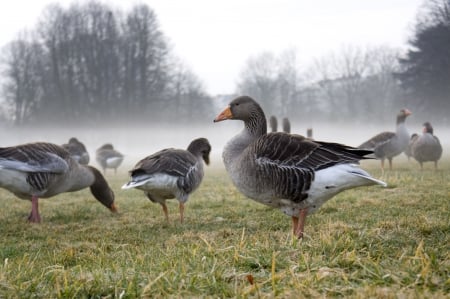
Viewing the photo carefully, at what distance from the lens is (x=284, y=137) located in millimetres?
5324

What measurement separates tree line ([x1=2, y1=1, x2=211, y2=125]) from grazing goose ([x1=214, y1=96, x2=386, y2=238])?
41880 mm

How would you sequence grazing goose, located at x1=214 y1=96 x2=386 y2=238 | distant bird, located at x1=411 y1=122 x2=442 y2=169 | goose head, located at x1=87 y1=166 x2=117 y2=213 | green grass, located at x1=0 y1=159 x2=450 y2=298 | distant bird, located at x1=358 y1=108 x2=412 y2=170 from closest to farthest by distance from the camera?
1. green grass, located at x1=0 y1=159 x2=450 y2=298
2. grazing goose, located at x1=214 y1=96 x2=386 y2=238
3. goose head, located at x1=87 y1=166 x2=117 y2=213
4. distant bird, located at x1=411 y1=122 x2=442 y2=169
5. distant bird, located at x1=358 y1=108 x2=412 y2=170

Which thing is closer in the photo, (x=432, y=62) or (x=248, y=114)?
(x=248, y=114)

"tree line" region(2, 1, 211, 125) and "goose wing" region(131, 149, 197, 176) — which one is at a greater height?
"tree line" region(2, 1, 211, 125)

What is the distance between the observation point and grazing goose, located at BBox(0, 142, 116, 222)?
7.44 metres

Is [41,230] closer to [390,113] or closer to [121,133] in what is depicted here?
[121,133]

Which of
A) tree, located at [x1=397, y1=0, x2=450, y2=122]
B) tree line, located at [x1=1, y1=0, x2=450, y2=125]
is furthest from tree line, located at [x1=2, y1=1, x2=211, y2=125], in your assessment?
tree, located at [x1=397, y1=0, x2=450, y2=122]

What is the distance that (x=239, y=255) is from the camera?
11.3ft

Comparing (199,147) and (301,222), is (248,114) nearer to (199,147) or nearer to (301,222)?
(301,222)

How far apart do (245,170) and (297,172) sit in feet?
2.24

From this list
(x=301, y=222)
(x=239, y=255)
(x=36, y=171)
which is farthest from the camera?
(x=36, y=171)

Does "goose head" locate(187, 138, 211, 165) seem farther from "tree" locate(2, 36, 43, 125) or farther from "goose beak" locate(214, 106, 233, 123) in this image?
"tree" locate(2, 36, 43, 125)

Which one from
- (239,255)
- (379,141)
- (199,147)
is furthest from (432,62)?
(239,255)

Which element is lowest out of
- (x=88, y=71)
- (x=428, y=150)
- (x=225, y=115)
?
(x=428, y=150)
